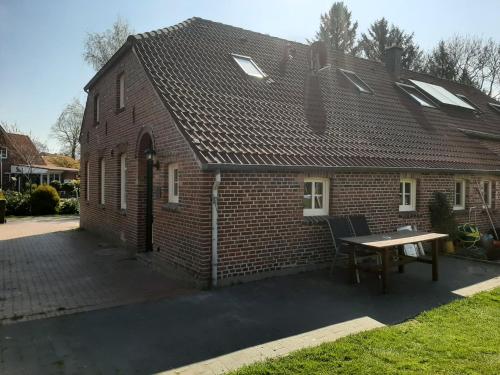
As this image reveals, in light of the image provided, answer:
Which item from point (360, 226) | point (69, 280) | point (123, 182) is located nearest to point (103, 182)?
point (123, 182)

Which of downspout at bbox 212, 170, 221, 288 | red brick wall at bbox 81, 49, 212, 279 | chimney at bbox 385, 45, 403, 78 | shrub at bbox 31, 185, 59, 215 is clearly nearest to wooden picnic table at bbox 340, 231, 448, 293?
downspout at bbox 212, 170, 221, 288

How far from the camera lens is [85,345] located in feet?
16.2

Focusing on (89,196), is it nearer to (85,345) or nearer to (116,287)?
(116,287)

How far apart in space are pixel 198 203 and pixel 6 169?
39101 mm

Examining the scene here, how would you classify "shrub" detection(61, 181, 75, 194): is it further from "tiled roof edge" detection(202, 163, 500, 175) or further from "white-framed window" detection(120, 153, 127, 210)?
"tiled roof edge" detection(202, 163, 500, 175)

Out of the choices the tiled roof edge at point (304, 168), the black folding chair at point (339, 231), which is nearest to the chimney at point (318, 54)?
the tiled roof edge at point (304, 168)

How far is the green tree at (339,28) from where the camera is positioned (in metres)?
37.1

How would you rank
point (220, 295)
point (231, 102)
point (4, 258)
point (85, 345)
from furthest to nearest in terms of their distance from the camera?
point (4, 258) < point (231, 102) < point (220, 295) < point (85, 345)

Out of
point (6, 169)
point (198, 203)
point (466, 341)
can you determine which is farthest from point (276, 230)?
point (6, 169)

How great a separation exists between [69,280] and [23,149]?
1529 inches

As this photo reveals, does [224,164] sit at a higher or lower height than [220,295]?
higher

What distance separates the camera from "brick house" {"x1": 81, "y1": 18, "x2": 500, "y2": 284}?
306 inches

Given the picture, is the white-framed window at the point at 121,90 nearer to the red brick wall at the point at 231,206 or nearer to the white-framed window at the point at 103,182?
the red brick wall at the point at 231,206

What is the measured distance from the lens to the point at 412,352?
4629mm
